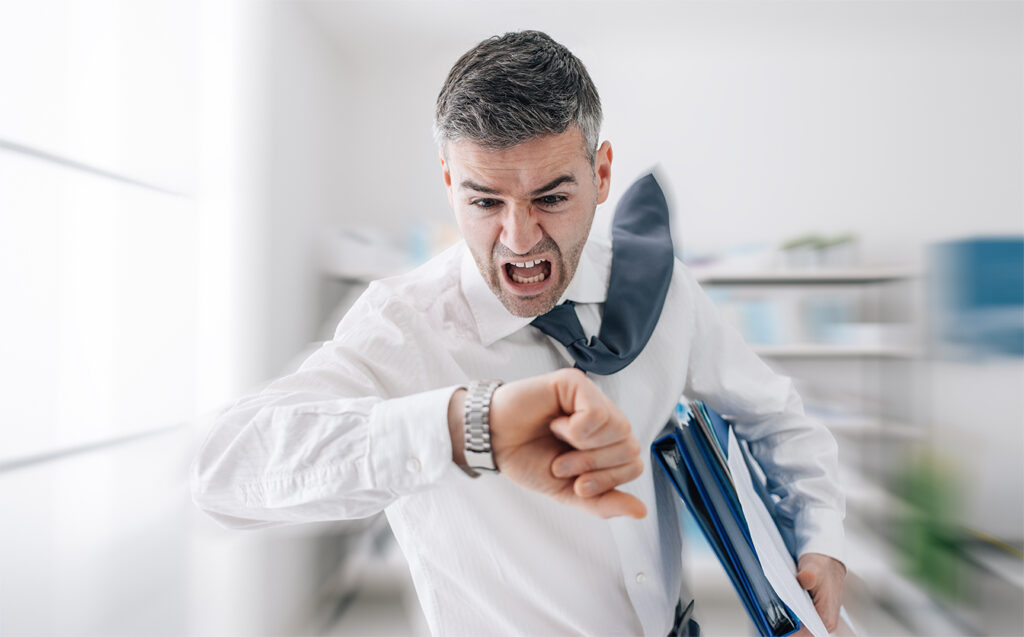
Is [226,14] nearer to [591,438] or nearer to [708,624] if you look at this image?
[591,438]

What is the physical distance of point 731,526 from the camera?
76 cm

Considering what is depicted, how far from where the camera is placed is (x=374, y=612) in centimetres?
291

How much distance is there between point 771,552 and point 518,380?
0.41 m

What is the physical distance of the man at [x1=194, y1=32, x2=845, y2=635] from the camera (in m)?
0.70

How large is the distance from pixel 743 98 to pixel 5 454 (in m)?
3.50

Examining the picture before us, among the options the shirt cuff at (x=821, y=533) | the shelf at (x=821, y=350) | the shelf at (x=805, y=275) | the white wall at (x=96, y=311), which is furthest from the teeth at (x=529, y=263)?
the shelf at (x=821, y=350)

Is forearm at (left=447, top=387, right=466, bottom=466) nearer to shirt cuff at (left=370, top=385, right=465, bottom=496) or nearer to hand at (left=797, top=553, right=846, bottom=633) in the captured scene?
shirt cuff at (left=370, top=385, right=465, bottom=496)

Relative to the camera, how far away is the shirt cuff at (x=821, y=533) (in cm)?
94

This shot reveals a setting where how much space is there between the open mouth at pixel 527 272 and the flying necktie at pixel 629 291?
0.23ft

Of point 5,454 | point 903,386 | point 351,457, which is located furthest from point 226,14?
point 903,386

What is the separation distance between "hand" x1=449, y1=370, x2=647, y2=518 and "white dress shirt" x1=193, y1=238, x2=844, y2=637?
174 millimetres

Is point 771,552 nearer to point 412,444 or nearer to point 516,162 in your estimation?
point 412,444

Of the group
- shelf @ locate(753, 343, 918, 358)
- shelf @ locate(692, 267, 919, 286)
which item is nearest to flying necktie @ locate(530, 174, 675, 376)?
shelf @ locate(692, 267, 919, 286)

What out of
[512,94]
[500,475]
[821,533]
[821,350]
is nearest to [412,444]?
[500,475]
